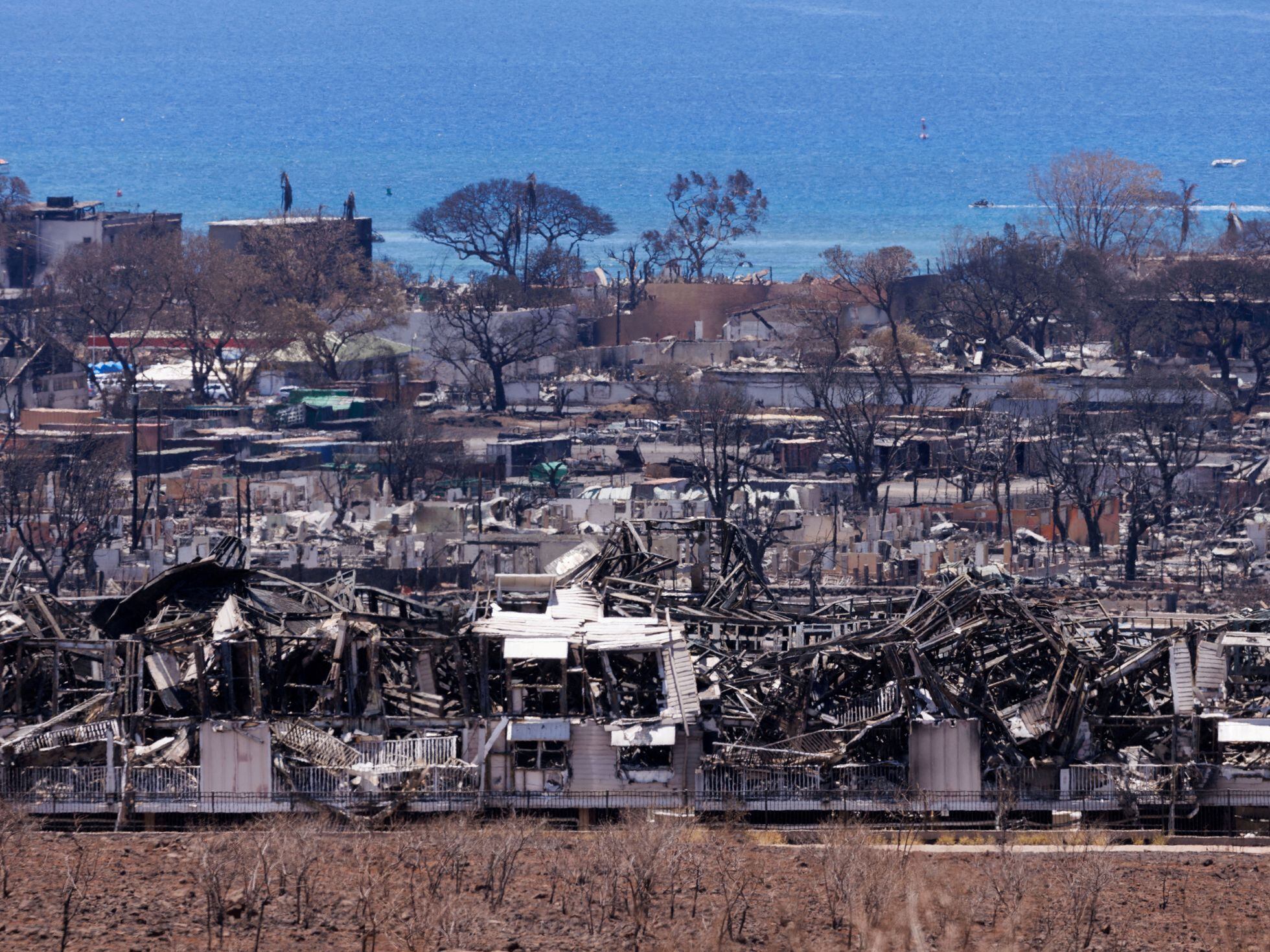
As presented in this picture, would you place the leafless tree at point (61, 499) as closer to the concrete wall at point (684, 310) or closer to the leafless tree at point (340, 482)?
the leafless tree at point (340, 482)

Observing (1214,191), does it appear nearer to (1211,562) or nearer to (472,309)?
(472,309)

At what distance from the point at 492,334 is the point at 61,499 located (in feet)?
81.0

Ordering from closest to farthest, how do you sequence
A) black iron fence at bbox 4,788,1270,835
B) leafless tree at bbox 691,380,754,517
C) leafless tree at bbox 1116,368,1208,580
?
black iron fence at bbox 4,788,1270,835, leafless tree at bbox 1116,368,1208,580, leafless tree at bbox 691,380,754,517

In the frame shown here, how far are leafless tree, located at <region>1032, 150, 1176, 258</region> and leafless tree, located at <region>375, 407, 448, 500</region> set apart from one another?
35.5 m

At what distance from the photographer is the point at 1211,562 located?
151ft

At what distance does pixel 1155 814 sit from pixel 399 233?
373 ft

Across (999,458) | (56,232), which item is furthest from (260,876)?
(56,232)

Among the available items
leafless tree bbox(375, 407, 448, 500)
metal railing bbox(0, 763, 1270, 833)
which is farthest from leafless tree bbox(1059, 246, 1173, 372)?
metal railing bbox(0, 763, 1270, 833)

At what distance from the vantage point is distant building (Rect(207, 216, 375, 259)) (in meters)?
82.3

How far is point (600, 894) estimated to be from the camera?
77.7ft

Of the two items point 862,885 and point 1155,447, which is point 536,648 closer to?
point 862,885

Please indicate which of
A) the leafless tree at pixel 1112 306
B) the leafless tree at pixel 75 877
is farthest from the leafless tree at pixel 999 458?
the leafless tree at pixel 75 877

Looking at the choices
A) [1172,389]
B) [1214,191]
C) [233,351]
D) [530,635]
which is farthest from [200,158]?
[530,635]

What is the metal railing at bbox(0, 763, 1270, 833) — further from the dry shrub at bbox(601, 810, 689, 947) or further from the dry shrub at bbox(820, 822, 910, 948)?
the dry shrub at bbox(820, 822, 910, 948)
